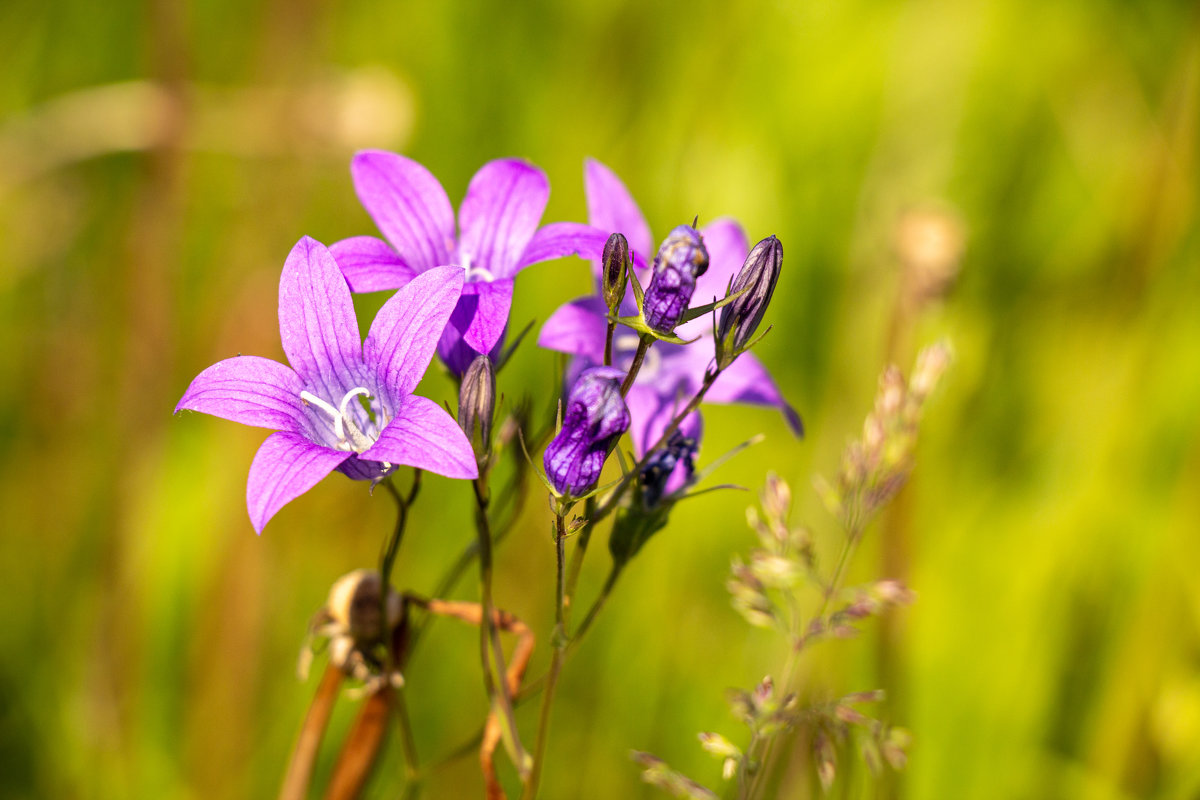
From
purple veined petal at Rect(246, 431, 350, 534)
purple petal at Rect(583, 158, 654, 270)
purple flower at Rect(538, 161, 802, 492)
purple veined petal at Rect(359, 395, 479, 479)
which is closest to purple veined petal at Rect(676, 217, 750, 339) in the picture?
purple flower at Rect(538, 161, 802, 492)

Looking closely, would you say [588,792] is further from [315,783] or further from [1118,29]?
[1118,29]

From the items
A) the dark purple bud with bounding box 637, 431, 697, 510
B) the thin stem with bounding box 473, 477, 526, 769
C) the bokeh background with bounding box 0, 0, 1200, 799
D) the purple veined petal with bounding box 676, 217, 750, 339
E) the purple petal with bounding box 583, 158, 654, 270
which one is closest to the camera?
the thin stem with bounding box 473, 477, 526, 769

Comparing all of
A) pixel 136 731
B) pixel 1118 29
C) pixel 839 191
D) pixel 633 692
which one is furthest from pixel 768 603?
pixel 1118 29

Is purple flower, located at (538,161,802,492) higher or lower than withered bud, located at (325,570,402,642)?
higher

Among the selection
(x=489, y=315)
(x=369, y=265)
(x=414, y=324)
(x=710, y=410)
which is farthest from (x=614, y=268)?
(x=710, y=410)

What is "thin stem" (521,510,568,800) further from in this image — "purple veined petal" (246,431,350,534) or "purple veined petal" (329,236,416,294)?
"purple veined petal" (329,236,416,294)

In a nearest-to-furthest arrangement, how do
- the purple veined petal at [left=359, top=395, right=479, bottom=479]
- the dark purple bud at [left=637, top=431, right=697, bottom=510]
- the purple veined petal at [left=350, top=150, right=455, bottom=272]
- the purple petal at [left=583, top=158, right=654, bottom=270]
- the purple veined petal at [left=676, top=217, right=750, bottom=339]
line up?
1. the purple veined petal at [left=359, top=395, right=479, bottom=479]
2. the dark purple bud at [left=637, top=431, right=697, bottom=510]
3. the purple veined petal at [left=350, top=150, right=455, bottom=272]
4. the purple petal at [left=583, top=158, right=654, bottom=270]
5. the purple veined petal at [left=676, top=217, right=750, bottom=339]

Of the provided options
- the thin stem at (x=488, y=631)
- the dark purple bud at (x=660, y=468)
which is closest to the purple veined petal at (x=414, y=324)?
the thin stem at (x=488, y=631)
